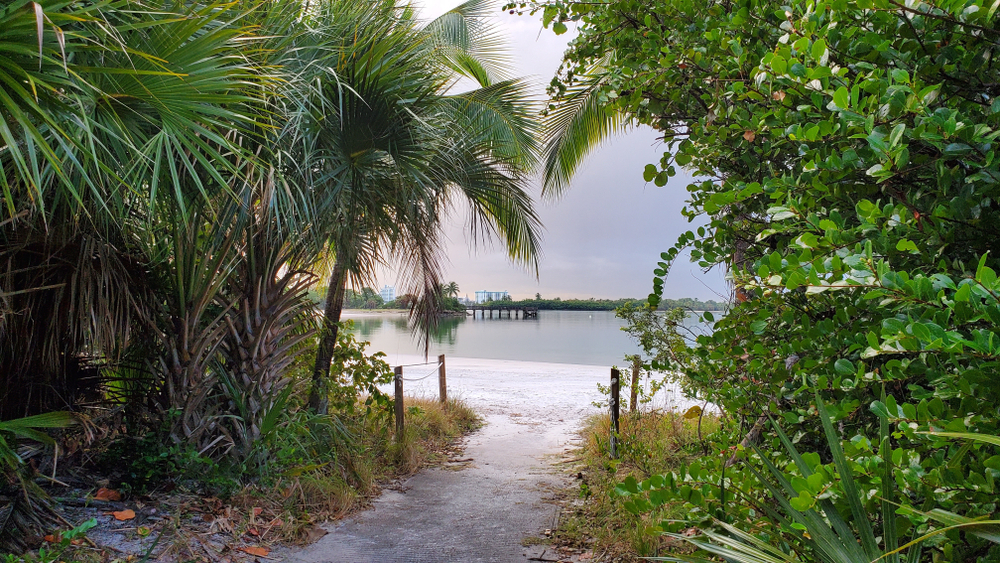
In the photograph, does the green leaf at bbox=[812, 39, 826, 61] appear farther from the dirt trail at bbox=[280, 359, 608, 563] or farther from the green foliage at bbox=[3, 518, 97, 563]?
the green foliage at bbox=[3, 518, 97, 563]

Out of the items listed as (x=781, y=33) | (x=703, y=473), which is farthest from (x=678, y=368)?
(x=781, y=33)

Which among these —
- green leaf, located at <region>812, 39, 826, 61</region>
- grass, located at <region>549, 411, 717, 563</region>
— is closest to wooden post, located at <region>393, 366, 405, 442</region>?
grass, located at <region>549, 411, 717, 563</region>

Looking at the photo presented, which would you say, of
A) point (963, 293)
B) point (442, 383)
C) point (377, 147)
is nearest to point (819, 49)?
point (963, 293)

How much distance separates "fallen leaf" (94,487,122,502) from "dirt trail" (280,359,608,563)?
1213 mm

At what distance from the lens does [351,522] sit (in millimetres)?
4312

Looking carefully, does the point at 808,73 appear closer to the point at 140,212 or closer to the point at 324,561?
the point at 324,561

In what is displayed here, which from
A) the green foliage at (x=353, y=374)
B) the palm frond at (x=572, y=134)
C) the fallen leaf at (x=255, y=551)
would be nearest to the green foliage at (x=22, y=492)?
the fallen leaf at (x=255, y=551)

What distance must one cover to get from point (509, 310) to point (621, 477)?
52816 mm

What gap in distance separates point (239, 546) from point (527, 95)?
6203 millimetres

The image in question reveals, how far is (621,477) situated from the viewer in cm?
467

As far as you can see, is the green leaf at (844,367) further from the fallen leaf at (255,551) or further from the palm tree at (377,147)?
the fallen leaf at (255,551)

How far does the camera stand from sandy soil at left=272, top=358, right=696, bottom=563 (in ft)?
12.4

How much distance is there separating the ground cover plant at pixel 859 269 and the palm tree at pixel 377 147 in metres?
2.61

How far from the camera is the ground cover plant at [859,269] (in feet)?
3.66
